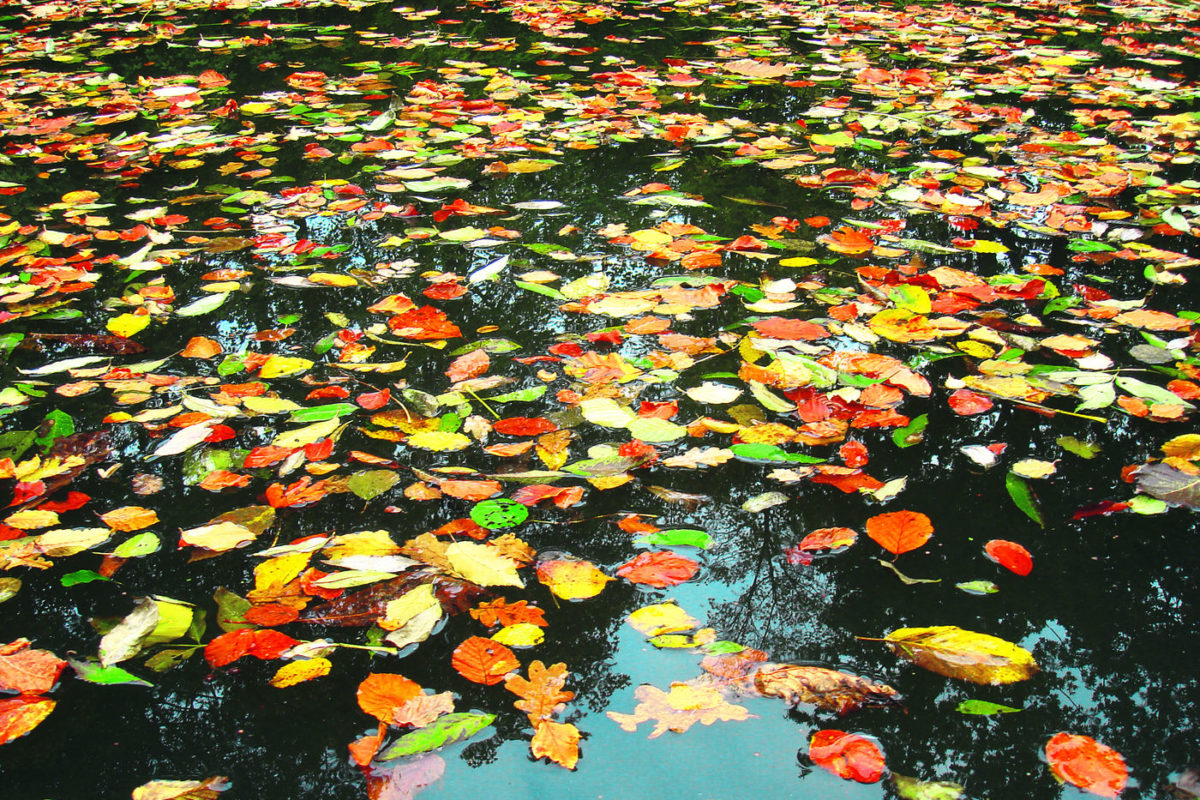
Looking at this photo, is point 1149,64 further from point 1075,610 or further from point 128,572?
point 128,572

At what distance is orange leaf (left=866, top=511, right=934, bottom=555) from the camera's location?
55.9 inches

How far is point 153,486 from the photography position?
1.61 meters

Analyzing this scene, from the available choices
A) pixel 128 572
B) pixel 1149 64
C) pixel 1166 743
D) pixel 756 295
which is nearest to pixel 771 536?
pixel 1166 743

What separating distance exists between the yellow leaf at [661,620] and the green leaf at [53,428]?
4.34 feet

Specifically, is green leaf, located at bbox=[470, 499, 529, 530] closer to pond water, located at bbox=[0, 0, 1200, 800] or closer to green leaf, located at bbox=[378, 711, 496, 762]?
pond water, located at bbox=[0, 0, 1200, 800]

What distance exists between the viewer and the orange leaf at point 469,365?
1934 mm

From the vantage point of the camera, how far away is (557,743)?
1.11m

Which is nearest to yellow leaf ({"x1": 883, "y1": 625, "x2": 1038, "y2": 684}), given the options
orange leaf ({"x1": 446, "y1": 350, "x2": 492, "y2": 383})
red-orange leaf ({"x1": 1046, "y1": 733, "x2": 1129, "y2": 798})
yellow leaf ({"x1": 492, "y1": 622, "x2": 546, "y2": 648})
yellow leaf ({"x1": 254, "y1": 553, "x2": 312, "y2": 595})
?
red-orange leaf ({"x1": 1046, "y1": 733, "x2": 1129, "y2": 798})

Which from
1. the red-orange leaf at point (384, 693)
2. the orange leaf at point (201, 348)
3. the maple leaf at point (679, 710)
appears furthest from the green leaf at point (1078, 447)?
the orange leaf at point (201, 348)

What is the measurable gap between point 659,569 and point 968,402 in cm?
87

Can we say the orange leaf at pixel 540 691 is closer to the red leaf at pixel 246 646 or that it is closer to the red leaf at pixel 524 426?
the red leaf at pixel 246 646

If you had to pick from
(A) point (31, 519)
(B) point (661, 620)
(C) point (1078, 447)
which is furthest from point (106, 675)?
(C) point (1078, 447)

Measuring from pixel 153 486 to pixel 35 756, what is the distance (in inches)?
23.9

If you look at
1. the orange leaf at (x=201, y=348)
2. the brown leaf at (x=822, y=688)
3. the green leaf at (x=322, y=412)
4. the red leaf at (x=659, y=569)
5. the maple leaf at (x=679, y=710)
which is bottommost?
the maple leaf at (x=679, y=710)
